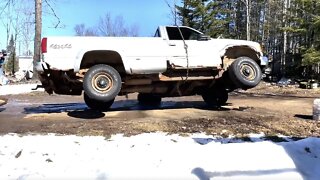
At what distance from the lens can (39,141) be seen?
6707mm

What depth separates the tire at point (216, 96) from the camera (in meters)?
11.6

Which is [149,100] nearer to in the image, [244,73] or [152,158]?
[244,73]

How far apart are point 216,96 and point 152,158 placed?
5756 millimetres

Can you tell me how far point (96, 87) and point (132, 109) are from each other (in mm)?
2167

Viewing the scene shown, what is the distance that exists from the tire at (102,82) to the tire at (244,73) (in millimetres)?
2686

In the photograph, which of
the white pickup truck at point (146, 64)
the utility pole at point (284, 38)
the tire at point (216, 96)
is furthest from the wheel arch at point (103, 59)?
the utility pole at point (284, 38)

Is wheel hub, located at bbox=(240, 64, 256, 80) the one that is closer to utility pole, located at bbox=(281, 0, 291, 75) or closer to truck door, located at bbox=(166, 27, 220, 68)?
truck door, located at bbox=(166, 27, 220, 68)

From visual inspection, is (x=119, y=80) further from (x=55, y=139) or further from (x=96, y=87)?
(x=55, y=139)

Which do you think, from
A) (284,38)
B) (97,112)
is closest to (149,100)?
(97,112)

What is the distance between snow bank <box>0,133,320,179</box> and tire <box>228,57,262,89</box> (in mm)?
3264

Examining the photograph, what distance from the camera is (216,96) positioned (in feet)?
38.1

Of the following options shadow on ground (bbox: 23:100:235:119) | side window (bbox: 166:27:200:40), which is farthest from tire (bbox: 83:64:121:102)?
side window (bbox: 166:27:200:40)

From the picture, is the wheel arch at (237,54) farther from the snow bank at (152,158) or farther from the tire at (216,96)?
the snow bank at (152,158)

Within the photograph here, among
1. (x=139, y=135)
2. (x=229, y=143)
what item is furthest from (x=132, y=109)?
(x=229, y=143)
